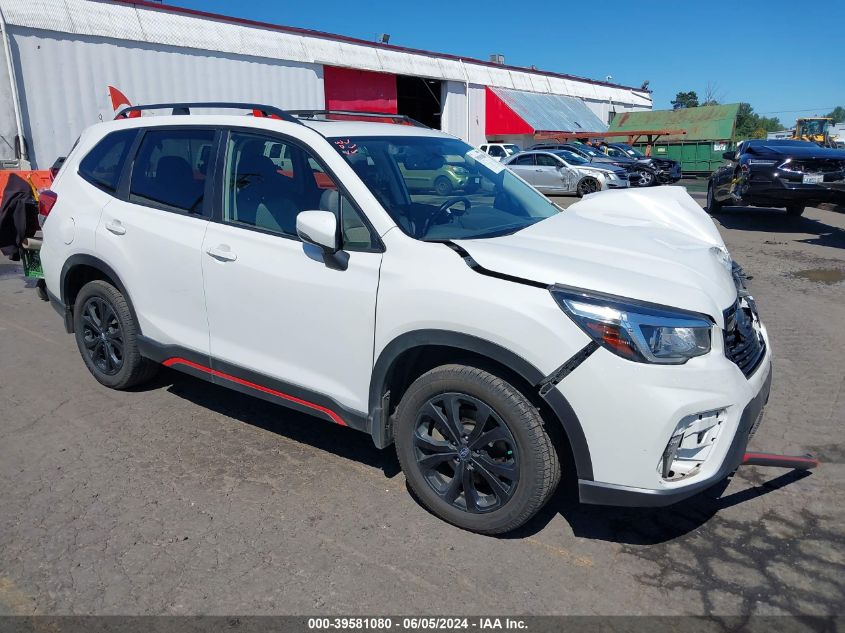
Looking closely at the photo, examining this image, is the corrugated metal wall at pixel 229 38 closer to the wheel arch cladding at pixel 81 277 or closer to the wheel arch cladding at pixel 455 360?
the wheel arch cladding at pixel 81 277

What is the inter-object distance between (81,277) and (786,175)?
10.5 m

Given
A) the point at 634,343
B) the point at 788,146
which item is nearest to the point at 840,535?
the point at 634,343

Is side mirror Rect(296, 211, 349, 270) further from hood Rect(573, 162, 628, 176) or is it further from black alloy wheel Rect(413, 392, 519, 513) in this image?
hood Rect(573, 162, 628, 176)

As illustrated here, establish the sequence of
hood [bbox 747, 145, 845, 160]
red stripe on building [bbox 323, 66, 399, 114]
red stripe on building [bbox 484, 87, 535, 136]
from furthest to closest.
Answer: red stripe on building [bbox 484, 87, 535, 136] → red stripe on building [bbox 323, 66, 399, 114] → hood [bbox 747, 145, 845, 160]

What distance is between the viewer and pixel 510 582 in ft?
9.30

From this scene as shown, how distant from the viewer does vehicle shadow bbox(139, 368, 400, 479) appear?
397cm

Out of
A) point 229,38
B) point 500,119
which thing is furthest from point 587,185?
point 500,119

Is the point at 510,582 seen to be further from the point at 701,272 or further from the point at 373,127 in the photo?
the point at 373,127

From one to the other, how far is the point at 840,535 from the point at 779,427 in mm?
1217

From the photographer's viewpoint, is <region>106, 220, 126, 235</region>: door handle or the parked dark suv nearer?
<region>106, 220, 126, 235</region>: door handle

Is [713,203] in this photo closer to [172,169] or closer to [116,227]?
[172,169]

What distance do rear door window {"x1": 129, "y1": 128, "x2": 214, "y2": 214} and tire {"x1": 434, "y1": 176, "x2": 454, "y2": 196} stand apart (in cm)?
133

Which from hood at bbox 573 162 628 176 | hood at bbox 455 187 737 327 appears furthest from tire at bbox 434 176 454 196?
hood at bbox 573 162 628 176

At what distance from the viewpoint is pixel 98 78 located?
742 inches
